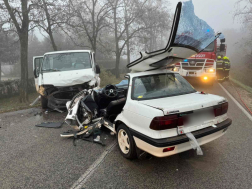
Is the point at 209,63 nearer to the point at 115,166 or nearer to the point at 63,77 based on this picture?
the point at 63,77

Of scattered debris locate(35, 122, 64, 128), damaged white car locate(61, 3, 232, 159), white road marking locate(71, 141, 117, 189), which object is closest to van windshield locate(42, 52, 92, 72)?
scattered debris locate(35, 122, 64, 128)

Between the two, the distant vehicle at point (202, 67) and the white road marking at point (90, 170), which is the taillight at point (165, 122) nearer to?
the white road marking at point (90, 170)

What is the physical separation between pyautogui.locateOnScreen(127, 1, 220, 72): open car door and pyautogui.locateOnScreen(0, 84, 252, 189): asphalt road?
1.85 m

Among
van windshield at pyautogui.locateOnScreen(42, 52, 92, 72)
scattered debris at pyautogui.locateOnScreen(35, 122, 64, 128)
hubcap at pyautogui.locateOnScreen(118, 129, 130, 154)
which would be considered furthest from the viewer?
van windshield at pyautogui.locateOnScreen(42, 52, 92, 72)

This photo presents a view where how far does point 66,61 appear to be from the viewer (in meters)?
7.78

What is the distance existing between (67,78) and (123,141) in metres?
4.03

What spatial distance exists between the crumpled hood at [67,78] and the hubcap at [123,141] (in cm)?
370

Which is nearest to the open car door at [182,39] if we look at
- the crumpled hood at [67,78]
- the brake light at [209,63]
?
the crumpled hood at [67,78]

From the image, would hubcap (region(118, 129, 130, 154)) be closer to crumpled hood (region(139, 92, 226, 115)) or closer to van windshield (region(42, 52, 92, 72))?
crumpled hood (region(139, 92, 226, 115))

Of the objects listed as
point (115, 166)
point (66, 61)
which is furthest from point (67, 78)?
point (115, 166)

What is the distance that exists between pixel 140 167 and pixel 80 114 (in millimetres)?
2272

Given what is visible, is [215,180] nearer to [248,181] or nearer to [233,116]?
[248,181]

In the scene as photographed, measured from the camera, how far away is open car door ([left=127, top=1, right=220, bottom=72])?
296 centimetres

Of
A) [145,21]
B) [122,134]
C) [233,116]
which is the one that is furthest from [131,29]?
[122,134]
